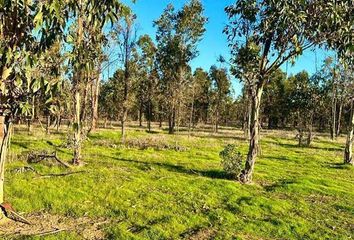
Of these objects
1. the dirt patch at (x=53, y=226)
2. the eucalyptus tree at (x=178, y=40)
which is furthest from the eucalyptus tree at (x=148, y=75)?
the dirt patch at (x=53, y=226)

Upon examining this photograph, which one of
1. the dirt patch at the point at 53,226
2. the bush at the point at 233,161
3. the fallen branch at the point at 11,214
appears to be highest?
the bush at the point at 233,161

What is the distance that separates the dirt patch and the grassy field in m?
0.03

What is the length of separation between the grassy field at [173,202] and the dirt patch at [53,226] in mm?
33

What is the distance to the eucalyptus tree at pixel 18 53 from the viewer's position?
31.7 feet

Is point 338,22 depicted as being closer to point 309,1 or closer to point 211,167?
point 309,1

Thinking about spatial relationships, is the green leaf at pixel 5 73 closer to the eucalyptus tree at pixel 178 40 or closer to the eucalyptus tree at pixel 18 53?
the eucalyptus tree at pixel 18 53

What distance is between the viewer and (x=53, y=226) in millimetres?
13109

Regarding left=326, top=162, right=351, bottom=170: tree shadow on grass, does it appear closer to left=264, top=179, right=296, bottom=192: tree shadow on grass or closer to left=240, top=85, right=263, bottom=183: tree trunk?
left=264, top=179, right=296, bottom=192: tree shadow on grass

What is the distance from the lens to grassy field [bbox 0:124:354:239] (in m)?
13.5

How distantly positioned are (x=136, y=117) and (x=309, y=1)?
340 ft

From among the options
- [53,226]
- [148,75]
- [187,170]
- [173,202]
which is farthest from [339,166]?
[148,75]

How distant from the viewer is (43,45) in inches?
419

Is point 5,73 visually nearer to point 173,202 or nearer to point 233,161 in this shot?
point 173,202

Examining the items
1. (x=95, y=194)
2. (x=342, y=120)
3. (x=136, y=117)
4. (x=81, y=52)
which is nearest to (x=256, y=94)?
(x=95, y=194)
